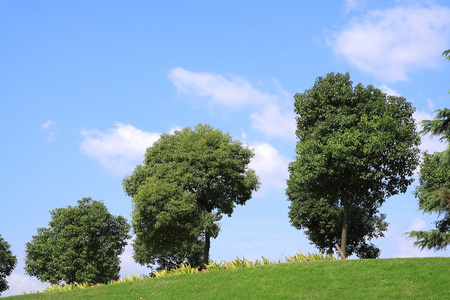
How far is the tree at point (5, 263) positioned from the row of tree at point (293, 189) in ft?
0.46

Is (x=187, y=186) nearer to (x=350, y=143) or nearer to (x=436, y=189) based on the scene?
(x=350, y=143)

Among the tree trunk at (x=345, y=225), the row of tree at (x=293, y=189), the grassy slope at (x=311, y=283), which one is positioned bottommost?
the grassy slope at (x=311, y=283)

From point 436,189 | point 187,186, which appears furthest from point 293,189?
point 436,189

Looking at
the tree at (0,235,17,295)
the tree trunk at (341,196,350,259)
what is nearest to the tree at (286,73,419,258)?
the tree trunk at (341,196,350,259)

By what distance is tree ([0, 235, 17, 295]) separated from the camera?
185ft

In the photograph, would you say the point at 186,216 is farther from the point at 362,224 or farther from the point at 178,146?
the point at 362,224

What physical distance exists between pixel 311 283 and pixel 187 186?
20930 millimetres

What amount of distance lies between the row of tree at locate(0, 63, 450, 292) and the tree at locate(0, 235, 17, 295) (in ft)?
0.46

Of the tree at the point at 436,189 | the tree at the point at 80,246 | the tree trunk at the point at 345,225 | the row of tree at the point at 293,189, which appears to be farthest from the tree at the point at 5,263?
the tree at the point at 436,189

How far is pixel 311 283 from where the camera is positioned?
2228cm

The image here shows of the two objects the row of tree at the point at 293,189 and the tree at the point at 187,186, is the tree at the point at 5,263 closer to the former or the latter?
the row of tree at the point at 293,189

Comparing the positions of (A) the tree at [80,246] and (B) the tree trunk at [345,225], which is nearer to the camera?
(B) the tree trunk at [345,225]

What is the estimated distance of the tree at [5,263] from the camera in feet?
185

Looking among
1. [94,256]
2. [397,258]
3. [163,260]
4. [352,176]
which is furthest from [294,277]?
[163,260]
